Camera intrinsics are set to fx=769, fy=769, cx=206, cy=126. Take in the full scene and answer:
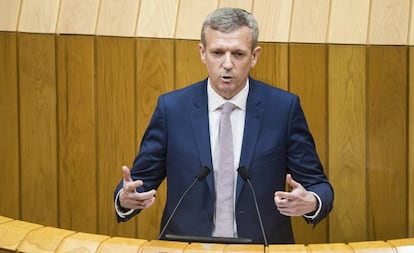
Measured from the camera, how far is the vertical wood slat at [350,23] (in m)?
1.78

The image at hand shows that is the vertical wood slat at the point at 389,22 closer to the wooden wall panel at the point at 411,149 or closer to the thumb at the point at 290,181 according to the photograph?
the wooden wall panel at the point at 411,149

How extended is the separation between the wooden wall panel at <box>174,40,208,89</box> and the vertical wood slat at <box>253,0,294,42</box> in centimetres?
16

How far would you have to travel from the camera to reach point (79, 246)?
109 centimetres

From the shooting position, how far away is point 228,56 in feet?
4.53

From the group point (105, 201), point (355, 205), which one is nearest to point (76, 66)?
point (105, 201)

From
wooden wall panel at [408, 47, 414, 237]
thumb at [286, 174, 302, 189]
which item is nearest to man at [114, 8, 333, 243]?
thumb at [286, 174, 302, 189]

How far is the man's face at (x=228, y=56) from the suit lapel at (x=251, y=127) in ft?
0.18

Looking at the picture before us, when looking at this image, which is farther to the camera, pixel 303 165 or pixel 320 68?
pixel 320 68

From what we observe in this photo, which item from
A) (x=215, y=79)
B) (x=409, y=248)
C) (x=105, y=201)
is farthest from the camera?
(x=105, y=201)

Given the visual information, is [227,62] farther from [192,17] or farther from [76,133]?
[76,133]

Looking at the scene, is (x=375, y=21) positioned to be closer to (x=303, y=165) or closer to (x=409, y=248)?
(x=303, y=165)

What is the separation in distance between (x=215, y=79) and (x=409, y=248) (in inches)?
19.6

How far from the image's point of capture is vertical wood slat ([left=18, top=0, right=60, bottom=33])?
6.17 feet

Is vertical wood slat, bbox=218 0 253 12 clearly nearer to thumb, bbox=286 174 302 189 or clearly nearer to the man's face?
the man's face
